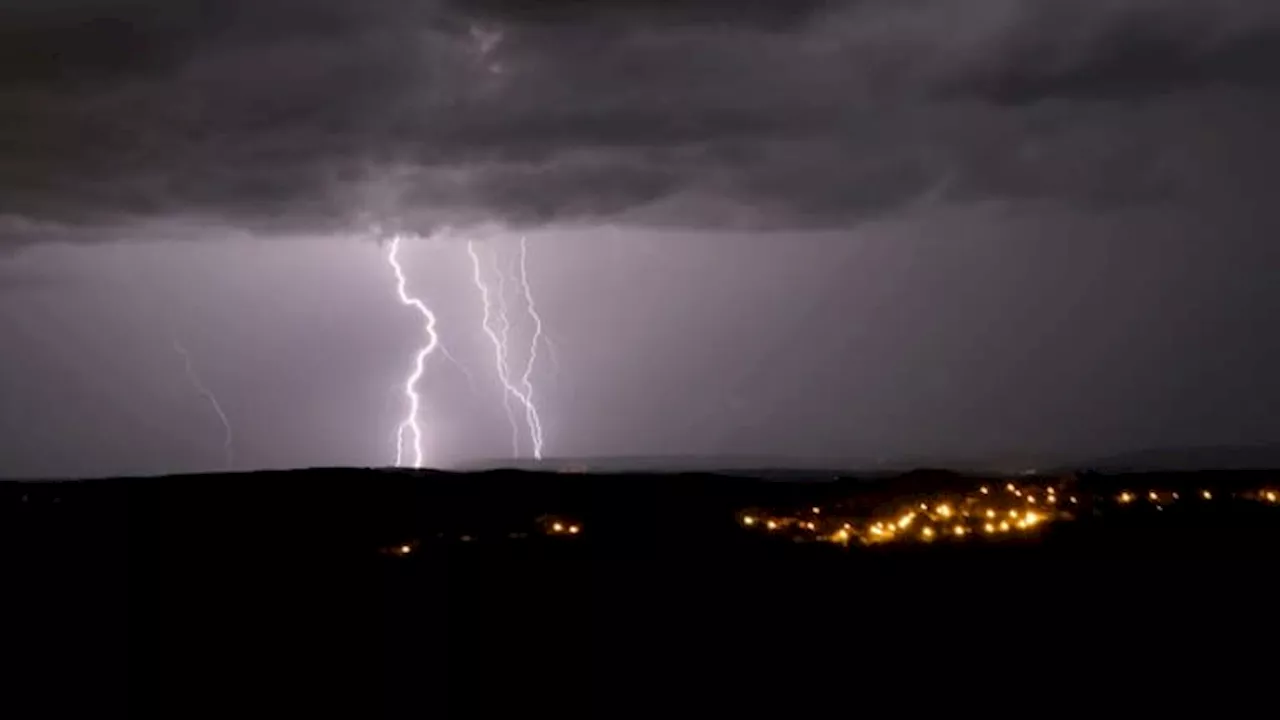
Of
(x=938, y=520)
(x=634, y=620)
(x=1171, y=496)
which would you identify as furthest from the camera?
(x=1171, y=496)

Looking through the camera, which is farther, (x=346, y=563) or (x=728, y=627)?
(x=346, y=563)

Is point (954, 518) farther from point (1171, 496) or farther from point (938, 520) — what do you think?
point (1171, 496)

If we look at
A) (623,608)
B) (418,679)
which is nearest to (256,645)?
(418,679)

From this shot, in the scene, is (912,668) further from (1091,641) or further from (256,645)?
(256,645)

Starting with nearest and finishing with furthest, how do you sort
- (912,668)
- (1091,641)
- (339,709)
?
(339,709) < (912,668) < (1091,641)

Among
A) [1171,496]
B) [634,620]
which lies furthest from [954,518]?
[634,620]

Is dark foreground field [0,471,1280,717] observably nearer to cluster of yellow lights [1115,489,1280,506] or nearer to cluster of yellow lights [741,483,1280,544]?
cluster of yellow lights [741,483,1280,544]

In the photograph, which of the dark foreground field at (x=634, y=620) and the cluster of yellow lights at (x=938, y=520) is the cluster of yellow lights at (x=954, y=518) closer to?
the cluster of yellow lights at (x=938, y=520)

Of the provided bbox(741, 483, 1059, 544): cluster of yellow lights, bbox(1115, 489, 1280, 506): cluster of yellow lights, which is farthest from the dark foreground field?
bbox(1115, 489, 1280, 506): cluster of yellow lights
